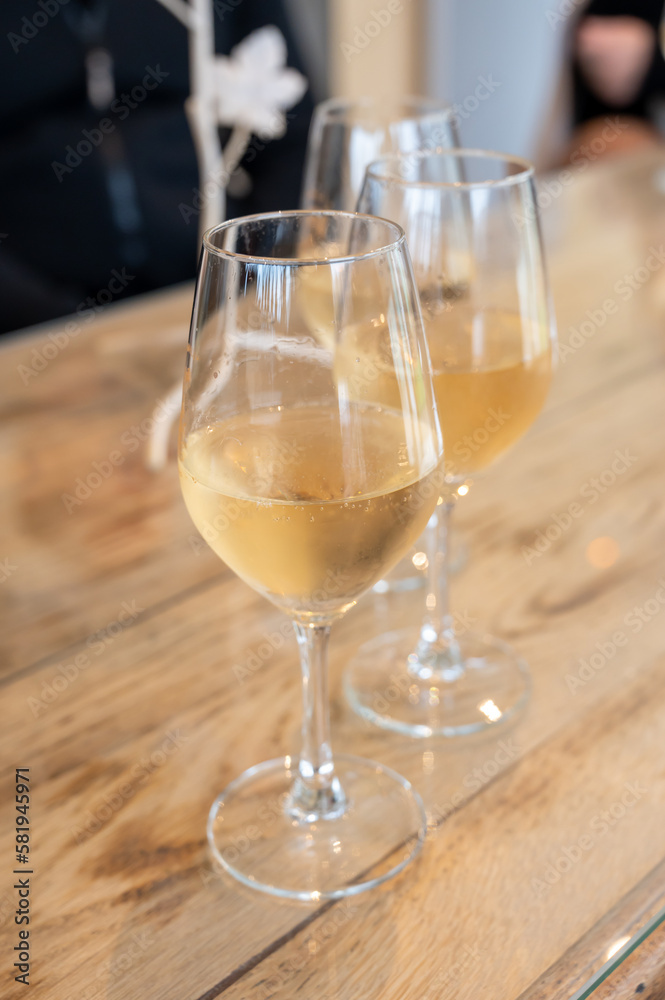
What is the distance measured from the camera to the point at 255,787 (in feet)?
1.80

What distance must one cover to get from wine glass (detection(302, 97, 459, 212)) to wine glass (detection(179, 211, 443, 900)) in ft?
0.98

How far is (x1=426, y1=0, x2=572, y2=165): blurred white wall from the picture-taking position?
358 centimetres

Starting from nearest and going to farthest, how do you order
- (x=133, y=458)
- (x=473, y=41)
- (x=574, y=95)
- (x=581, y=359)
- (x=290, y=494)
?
1. (x=290, y=494)
2. (x=133, y=458)
3. (x=581, y=359)
4. (x=473, y=41)
5. (x=574, y=95)

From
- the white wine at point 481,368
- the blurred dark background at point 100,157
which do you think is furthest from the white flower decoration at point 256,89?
the blurred dark background at point 100,157

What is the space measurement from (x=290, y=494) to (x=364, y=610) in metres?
0.30

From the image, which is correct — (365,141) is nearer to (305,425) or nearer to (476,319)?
(476,319)

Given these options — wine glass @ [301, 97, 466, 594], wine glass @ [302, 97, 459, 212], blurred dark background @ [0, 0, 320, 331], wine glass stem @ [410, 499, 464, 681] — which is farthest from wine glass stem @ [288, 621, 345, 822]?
blurred dark background @ [0, 0, 320, 331]

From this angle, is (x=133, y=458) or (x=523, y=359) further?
(x=133, y=458)

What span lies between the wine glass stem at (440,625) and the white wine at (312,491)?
184 mm

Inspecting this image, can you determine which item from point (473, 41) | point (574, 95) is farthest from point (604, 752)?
point (574, 95)

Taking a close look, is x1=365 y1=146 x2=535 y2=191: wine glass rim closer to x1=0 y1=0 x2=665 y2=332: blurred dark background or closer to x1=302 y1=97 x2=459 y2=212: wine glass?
x1=302 y1=97 x2=459 y2=212: wine glass

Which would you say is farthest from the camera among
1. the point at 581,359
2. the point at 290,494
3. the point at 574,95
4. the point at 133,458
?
the point at 574,95

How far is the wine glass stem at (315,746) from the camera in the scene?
0.52 m

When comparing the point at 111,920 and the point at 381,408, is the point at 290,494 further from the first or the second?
the point at 111,920
